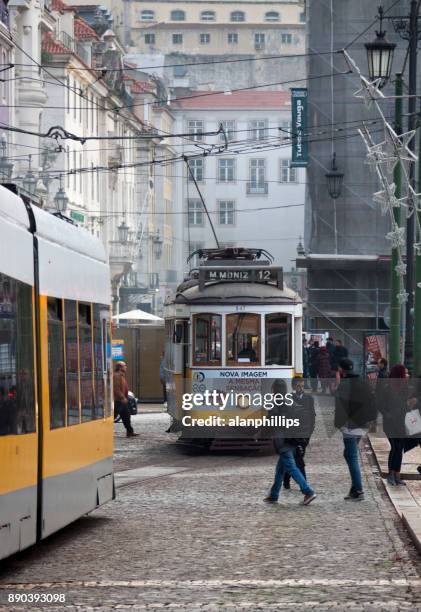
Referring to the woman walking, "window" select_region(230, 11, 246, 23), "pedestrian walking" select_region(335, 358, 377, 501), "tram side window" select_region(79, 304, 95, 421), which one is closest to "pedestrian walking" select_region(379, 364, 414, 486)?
the woman walking

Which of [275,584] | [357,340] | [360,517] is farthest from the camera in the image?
[357,340]

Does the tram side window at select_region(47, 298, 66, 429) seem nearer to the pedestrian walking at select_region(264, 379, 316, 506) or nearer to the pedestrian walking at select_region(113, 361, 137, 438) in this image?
the pedestrian walking at select_region(264, 379, 316, 506)

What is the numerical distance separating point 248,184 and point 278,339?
95214 millimetres

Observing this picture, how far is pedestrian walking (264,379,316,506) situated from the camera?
17.0m

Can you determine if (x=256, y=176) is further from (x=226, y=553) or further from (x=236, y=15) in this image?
(x=226, y=553)

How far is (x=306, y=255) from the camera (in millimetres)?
51812

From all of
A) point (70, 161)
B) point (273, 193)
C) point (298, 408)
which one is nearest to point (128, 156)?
point (70, 161)

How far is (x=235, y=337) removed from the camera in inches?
988

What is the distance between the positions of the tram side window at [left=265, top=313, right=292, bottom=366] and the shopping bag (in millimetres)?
6309

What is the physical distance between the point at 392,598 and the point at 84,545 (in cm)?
Answer: 371

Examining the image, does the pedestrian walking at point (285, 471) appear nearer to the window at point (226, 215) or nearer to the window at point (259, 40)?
the window at point (226, 215)

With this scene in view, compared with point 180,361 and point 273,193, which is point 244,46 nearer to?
point 273,193

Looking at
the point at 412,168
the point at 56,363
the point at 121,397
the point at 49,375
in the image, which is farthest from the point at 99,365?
the point at 412,168

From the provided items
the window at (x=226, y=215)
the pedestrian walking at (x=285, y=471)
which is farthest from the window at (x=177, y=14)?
the pedestrian walking at (x=285, y=471)
